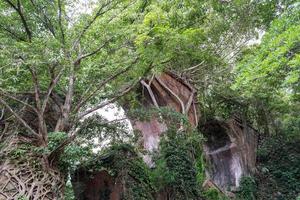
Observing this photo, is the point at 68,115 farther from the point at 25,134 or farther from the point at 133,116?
the point at 133,116

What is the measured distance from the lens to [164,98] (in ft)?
35.7

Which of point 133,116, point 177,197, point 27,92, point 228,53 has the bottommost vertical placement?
point 177,197

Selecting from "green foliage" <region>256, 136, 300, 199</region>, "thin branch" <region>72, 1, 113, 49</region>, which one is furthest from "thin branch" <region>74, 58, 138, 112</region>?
"green foliage" <region>256, 136, 300, 199</region>

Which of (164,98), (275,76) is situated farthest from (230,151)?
(275,76)

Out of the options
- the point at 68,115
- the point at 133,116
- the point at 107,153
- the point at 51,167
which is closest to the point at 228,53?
the point at 133,116

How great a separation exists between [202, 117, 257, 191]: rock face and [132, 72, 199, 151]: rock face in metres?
3.24

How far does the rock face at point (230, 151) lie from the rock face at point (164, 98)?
128 inches

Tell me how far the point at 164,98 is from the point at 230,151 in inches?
192

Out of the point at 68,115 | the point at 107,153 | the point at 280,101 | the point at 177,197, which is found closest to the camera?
the point at 68,115

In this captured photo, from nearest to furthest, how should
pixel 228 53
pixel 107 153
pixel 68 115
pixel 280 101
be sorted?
pixel 68 115, pixel 107 153, pixel 228 53, pixel 280 101

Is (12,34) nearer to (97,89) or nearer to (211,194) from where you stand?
(97,89)

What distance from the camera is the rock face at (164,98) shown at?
10508 mm

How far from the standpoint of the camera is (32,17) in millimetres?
6711

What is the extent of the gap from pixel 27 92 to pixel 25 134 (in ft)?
3.04
